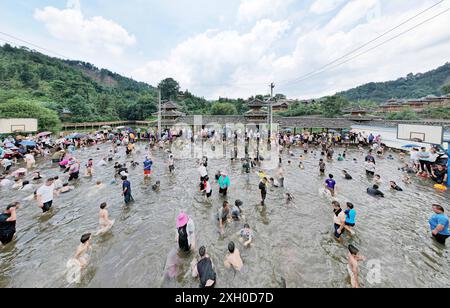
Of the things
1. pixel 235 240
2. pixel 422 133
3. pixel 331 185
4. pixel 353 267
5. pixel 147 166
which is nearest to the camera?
pixel 353 267

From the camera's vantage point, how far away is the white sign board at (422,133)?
12.2 m

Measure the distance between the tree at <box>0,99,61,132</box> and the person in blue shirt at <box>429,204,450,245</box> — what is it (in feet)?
118

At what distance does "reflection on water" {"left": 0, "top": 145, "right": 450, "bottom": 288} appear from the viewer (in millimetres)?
4191

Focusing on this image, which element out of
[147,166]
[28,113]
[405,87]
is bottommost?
[147,166]

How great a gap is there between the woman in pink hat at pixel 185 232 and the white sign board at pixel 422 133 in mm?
16571

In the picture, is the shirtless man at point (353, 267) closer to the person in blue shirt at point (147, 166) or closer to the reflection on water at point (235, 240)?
the reflection on water at point (235, 240)

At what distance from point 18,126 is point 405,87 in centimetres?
16061

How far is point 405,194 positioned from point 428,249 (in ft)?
16.0

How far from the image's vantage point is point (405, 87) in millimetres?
105875

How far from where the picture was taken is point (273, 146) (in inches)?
825

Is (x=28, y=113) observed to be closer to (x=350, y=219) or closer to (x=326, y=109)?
(x=350, y=219)

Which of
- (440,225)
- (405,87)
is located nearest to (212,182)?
(440,225)

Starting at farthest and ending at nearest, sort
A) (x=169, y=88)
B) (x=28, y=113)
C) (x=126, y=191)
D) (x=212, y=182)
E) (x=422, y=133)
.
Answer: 1. (x=169, y=88)
2. (x=28, y=113)
3. (x=422, y=133)
4. (x=212, y=182)
5. (x=126, y=191)

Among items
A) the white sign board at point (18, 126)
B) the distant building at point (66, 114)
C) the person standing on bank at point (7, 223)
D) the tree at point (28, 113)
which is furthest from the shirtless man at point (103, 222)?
the distant building at point (66, 114)
